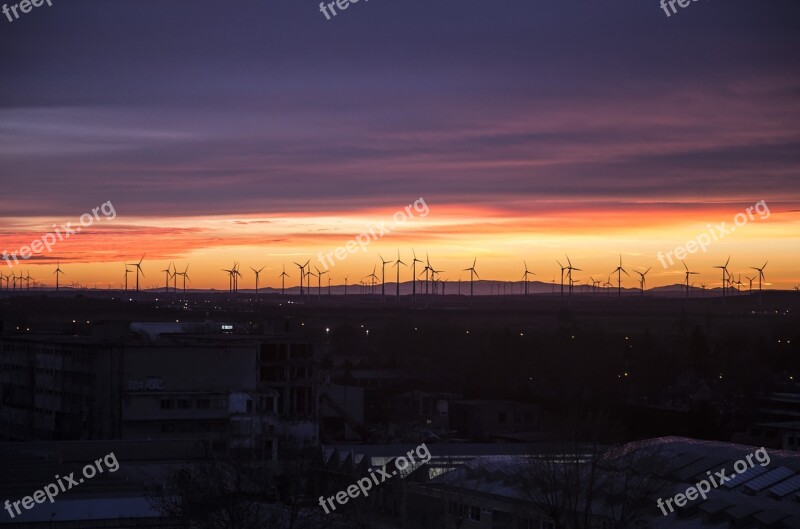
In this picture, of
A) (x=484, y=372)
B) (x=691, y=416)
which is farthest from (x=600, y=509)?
(x=484, y=372)

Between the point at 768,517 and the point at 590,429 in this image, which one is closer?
the point at 768,517

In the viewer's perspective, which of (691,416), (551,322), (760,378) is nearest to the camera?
(691,416)

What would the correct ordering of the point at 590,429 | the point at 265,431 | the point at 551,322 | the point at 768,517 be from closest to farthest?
the point at 768,517
the point at 590,429
the point at 265,431
the point at 551,322

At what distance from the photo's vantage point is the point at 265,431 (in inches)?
1006

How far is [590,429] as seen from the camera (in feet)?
76.7

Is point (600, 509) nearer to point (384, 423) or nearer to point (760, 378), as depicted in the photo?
point (384, 423)

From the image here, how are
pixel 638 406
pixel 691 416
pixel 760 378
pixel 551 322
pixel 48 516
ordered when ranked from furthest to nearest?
pixel 551 322 → pixel 760 378 → pixel 638 406 → pixel 691 416 → pixel 48 516

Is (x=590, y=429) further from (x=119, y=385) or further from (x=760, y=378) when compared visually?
(x=760, y=378)

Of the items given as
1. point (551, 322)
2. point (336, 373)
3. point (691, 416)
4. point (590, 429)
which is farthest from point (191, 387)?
point (551, 322)

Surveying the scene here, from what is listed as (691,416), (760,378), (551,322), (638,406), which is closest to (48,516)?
(691,416)

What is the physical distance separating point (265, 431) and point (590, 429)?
6.86 m

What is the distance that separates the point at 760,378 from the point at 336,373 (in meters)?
15.1

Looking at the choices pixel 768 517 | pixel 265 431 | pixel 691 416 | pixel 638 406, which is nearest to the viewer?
pixel 768 517

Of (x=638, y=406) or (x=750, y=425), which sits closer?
(x=750, y=425)
